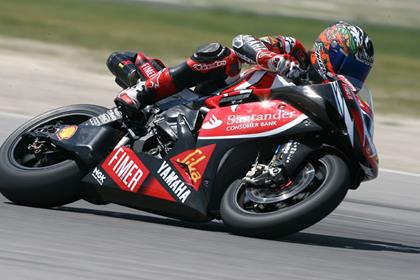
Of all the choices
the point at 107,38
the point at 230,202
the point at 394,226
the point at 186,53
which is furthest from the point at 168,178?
the point at 107,38

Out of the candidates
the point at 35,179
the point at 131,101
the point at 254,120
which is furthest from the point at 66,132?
the point at 254,120

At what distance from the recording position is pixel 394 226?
7277mm

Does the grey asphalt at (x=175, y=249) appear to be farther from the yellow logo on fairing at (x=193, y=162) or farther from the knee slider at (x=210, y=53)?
the knee slider at (x=210, y=53)

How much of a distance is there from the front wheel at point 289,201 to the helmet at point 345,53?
591 mm

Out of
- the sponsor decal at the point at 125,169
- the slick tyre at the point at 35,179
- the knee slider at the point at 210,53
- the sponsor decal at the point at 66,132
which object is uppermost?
the knee slider at the point at 210,53

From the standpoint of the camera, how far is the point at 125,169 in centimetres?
611

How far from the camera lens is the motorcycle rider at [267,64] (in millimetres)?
5871

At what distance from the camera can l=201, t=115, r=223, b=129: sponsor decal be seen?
5.93 m

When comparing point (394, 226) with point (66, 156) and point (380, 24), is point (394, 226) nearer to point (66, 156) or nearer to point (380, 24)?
point (66, 156)

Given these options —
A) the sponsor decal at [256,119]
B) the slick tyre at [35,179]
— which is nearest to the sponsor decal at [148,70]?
the slick tyre at [35,179]

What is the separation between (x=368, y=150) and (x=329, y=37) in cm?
75

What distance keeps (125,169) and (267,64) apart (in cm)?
108

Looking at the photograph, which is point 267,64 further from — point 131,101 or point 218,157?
point 131,101

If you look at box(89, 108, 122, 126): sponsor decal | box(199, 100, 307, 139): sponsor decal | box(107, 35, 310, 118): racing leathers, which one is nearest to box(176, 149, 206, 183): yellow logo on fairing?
box(199, 100, 307, 139): sponsor decal
